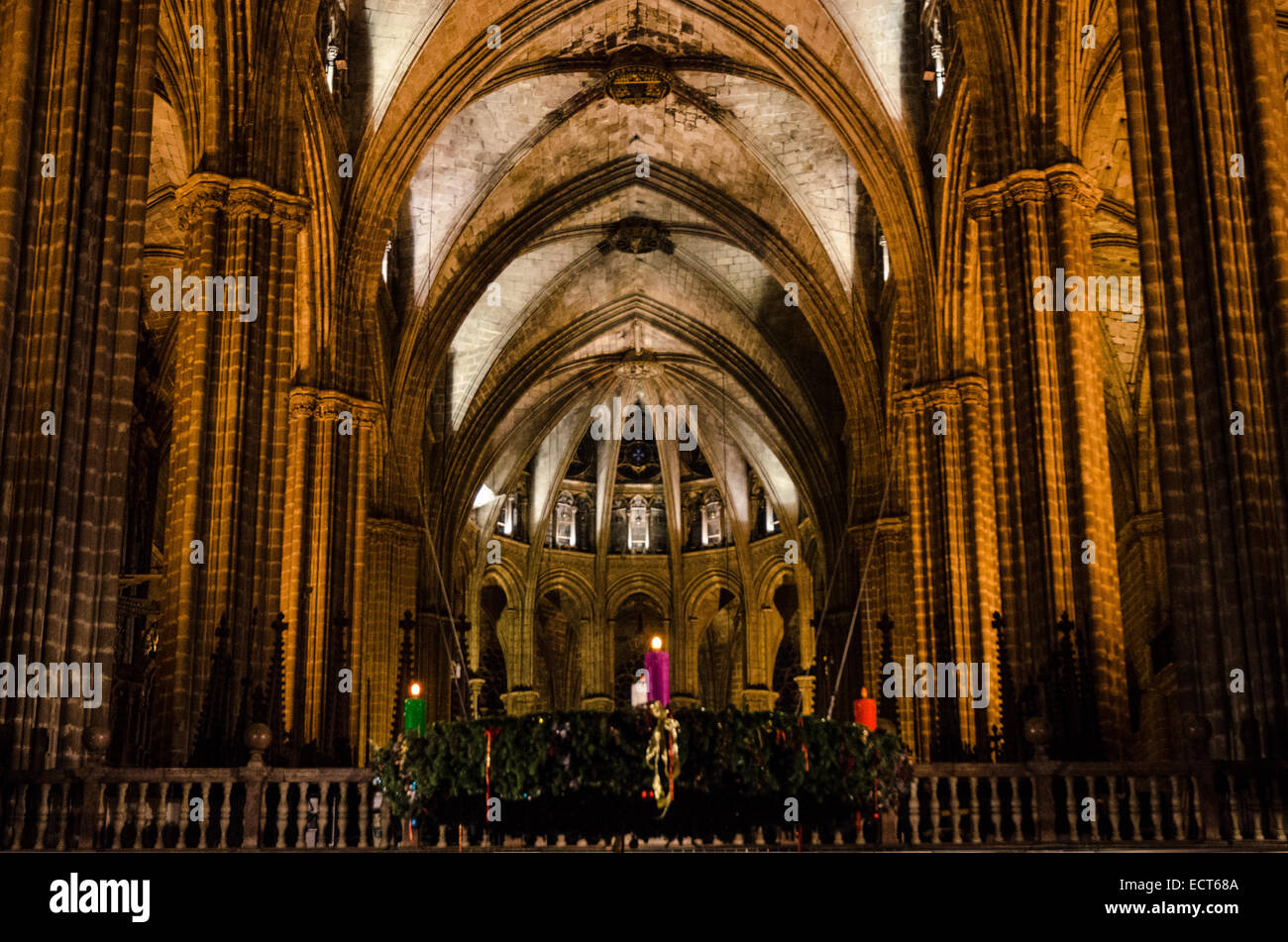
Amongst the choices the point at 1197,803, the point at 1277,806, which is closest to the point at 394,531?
the point at 1197,803

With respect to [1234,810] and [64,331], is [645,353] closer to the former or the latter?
[64,331]

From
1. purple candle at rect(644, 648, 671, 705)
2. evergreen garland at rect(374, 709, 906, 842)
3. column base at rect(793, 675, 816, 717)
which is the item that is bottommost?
evergreen garland at rect(374, 709, 906, 842)

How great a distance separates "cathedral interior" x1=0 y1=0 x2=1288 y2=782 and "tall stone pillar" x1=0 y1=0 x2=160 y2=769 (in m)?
0.03

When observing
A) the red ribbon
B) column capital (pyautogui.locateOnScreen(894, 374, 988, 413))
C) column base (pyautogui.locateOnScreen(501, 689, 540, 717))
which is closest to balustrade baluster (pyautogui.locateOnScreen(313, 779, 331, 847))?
the red ribbon

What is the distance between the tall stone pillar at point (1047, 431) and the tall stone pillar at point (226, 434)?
829cm

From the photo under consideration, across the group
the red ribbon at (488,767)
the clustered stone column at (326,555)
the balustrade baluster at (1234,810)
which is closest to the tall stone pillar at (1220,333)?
the balustrade baluster at (1234,810)

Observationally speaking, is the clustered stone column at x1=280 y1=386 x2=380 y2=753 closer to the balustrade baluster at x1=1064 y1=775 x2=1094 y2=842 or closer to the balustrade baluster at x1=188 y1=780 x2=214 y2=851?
the balustrade baluster at x1=188 y1=780 x2=214 y2=851

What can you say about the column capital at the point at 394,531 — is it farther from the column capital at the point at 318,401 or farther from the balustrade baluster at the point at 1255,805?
the balustrade baluster at the point at 1255,805

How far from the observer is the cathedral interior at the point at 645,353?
11.3 m

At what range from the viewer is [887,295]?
2844cm

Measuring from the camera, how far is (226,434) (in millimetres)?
16656

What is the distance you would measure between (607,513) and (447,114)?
21.5 metres

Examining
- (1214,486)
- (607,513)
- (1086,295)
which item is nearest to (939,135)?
(1086,295)

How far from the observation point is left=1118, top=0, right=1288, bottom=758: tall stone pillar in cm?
1076
